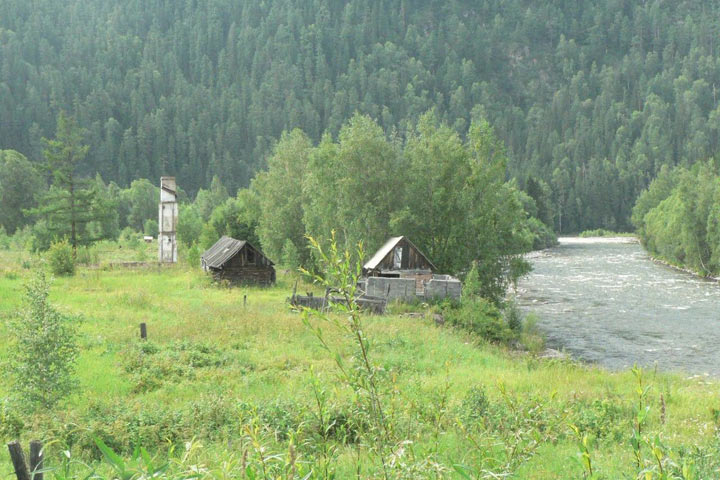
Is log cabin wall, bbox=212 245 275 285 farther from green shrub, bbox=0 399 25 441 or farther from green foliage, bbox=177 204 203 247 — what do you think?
green foliage, bbox=177 204 203 247

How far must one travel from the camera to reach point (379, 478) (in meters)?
5.51

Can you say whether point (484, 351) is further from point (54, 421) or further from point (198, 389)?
point (54, 421)

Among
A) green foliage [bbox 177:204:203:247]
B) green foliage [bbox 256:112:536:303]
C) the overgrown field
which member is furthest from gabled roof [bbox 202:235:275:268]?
green foliage [bbox 177:204:203:247]

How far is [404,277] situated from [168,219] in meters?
23.8

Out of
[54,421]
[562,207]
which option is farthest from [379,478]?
[562,207]

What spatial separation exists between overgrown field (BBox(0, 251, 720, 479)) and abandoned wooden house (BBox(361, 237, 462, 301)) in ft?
12.1

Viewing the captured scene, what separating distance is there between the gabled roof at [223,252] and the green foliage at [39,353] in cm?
2994

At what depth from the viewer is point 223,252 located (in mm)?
47031

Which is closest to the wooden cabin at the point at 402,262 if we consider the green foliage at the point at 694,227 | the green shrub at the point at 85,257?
the green shrub at the point at 85,257

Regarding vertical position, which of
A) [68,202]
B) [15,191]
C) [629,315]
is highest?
[15,191]

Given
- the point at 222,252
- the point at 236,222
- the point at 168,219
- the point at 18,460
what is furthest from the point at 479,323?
the point at 236,222

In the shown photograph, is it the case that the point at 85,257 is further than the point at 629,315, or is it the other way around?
the point at 85,257

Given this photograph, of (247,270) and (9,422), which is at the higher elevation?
(247,270)

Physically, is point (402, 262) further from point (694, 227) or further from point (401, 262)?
point (694, 227)
